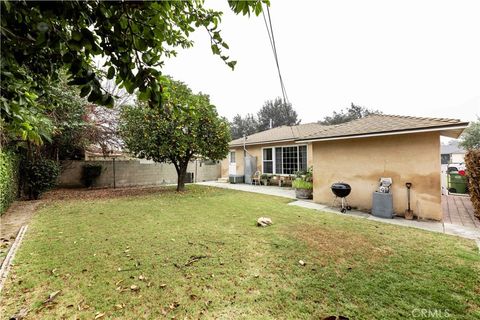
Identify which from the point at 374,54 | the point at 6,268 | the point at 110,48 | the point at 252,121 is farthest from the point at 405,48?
the point at 252,121

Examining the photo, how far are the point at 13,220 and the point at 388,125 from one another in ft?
39.0

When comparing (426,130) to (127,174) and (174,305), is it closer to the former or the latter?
(174,305)

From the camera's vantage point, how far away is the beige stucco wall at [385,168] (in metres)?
6.29

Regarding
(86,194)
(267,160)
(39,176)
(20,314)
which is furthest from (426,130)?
(39,176)

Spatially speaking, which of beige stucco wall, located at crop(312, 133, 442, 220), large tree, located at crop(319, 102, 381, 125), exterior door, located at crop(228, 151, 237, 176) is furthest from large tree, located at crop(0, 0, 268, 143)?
large tree, located at crop(319, 102, 381, 125)

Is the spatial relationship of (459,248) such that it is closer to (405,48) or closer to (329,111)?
(405,48)

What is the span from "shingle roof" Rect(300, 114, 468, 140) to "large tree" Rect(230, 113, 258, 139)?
110ft

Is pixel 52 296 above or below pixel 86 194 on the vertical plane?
below

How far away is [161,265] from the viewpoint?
3.43 m

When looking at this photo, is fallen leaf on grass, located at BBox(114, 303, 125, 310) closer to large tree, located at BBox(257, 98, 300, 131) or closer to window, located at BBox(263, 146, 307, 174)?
window, located at BBox(263, 146, 307, 174)

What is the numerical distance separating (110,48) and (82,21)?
19cm

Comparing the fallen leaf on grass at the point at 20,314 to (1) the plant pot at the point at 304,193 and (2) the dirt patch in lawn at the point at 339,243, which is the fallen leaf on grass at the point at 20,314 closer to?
(2) the dirt patch in lawn at the point at 339,243

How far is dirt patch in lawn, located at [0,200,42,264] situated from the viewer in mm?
4297

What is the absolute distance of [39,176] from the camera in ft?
29.9
